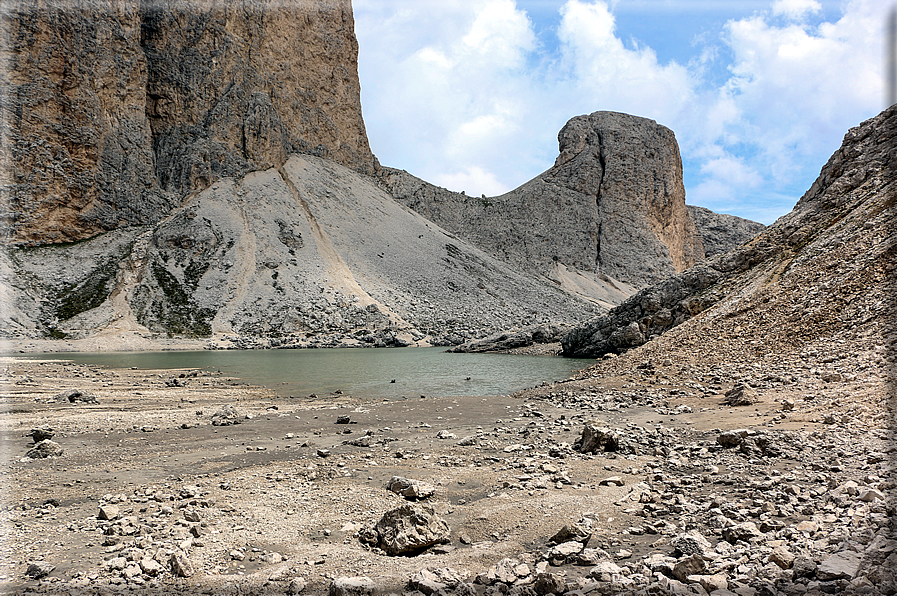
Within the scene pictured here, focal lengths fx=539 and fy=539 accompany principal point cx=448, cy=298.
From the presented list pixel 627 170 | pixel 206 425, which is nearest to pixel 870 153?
pixel 206 425

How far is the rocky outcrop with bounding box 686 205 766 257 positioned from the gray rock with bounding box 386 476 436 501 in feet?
421

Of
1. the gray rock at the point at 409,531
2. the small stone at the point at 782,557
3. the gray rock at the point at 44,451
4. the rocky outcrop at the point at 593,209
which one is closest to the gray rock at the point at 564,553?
the gray rock at the point at 409,531

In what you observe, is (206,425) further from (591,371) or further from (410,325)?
(410,325)

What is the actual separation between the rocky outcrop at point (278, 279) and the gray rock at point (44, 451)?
40.0 meters

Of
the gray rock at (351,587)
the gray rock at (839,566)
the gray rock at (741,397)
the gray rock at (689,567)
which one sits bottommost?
the gray rock at (351,587)

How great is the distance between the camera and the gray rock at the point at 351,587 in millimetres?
4168

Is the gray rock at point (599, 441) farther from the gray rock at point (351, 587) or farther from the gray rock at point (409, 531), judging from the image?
the gray rock at point (351, 587)

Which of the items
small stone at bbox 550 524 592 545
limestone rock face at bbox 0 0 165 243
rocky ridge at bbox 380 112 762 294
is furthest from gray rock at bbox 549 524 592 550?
rocky ridge at bbox 380 112 762 294

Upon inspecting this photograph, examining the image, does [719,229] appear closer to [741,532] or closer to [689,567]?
[741,532]

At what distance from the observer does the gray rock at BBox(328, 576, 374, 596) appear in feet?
13.7

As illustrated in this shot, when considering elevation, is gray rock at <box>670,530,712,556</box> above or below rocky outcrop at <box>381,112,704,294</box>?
below

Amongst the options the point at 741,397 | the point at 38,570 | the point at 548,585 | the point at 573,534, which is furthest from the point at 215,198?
the point at 548,585

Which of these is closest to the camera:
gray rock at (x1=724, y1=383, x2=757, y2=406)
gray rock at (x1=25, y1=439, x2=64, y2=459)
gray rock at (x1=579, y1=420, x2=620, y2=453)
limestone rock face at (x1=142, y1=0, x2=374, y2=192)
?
gray rock at (x1=579, y1=420, x2=620, y2=453)

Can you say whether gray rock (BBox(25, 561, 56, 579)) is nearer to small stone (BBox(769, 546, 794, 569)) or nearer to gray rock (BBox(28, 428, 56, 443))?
small stone (BBox(769, 546, 794, 569))
